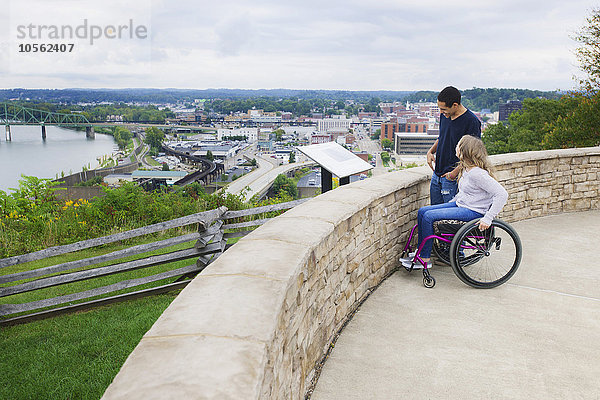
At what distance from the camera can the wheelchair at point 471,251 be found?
388 cm

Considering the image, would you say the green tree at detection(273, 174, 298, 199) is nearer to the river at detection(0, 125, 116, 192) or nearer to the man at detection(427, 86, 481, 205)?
Result: the man at detection(427, 86, 481, 205)

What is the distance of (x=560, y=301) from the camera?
12.6 ft

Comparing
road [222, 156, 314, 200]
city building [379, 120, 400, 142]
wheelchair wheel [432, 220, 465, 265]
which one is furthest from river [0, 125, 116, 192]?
wheelchair wheel [432, 220, 465, 265]

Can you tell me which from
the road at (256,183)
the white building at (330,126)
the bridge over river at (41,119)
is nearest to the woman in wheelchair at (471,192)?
the road at (256,183)

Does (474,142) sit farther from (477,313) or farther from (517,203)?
(517,203)

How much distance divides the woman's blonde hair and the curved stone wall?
63 cm

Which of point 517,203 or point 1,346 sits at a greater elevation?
point 517,203

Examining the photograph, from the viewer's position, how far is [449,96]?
161 inches

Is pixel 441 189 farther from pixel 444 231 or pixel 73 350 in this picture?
pixel 73 350

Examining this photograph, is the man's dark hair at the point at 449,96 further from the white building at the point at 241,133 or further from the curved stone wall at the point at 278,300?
the white building at the point at 241,133

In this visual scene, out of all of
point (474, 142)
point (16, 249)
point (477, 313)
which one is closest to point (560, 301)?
point (477, 313)

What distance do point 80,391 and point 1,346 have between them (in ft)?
5.62

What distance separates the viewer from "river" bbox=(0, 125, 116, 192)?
3928 cm

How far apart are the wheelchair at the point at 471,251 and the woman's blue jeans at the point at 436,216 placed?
6cm
